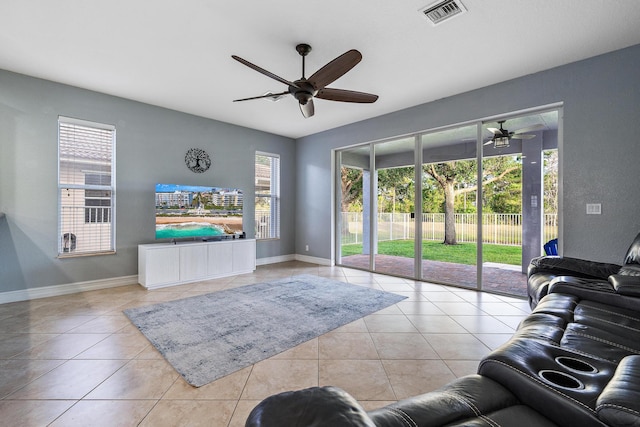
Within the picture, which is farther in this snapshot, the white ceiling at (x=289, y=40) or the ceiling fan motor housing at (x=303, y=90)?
the ceiling fan motor housing at (x=303, y=90)

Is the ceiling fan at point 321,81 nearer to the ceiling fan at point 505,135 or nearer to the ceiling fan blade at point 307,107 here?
the ceiling fan blade at point 307,107

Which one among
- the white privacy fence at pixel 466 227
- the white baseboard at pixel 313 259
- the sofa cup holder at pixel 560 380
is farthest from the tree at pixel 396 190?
the sofa cup holder at pixel 560 380

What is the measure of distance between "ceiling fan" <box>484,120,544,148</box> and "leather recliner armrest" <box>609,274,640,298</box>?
2.52 m

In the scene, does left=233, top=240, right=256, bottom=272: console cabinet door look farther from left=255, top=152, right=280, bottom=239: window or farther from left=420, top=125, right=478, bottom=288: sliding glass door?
left=420, top=125, right=478, bottom=288: sliding glass door

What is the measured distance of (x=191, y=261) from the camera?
14.6ft

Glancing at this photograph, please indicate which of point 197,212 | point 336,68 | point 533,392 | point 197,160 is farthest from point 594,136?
point 197,160

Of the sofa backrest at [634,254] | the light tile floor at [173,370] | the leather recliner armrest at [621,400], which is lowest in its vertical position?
the light tile floor at [173,370]

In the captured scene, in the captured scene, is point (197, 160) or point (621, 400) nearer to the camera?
point (621, 400)

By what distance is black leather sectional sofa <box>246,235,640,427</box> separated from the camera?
614mm

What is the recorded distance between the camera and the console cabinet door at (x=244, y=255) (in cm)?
501

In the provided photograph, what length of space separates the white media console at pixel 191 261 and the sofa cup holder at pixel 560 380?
4.41 meters

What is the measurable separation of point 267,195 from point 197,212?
1.71m

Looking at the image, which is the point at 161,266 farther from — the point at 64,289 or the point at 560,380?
the point at 560,380

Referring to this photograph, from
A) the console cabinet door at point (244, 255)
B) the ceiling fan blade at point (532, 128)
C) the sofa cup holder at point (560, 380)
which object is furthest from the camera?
the console cabinet door at point (244, 255)
